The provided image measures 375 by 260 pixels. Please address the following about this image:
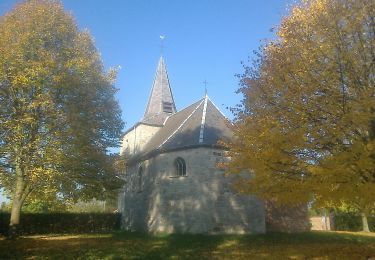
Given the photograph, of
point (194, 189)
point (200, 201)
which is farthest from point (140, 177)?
point (200, 201)

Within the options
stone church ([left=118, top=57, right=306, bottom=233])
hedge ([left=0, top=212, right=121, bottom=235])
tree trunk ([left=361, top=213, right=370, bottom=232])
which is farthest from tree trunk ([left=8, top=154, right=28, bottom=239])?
tree trunk ([left=361, top=213, right=370, bottom=232])

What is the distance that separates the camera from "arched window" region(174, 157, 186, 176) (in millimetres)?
21094

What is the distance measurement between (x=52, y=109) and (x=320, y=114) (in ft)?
41.8

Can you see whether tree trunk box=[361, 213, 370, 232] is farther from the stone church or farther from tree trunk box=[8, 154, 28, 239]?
tree trunk box=[8, 154, 28, 239]

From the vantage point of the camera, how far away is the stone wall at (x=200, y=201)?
64.3ft

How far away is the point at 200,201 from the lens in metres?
19.8

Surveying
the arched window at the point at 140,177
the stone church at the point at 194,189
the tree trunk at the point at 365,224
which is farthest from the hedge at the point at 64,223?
the tree trunk at the point at 365,224

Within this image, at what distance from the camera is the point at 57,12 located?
18.0m

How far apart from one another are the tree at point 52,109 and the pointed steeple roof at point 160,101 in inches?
530

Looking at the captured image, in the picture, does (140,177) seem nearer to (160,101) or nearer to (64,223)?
(64,223)

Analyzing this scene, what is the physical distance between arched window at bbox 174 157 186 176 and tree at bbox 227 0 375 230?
10.1m

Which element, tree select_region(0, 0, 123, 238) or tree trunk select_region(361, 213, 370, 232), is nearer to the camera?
tree select_region(0, 0, 123, 238)

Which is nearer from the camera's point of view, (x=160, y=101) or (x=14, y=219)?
(x=14, y=219)

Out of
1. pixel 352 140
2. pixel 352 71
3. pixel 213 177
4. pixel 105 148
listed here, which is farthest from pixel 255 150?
pixel 105 148
